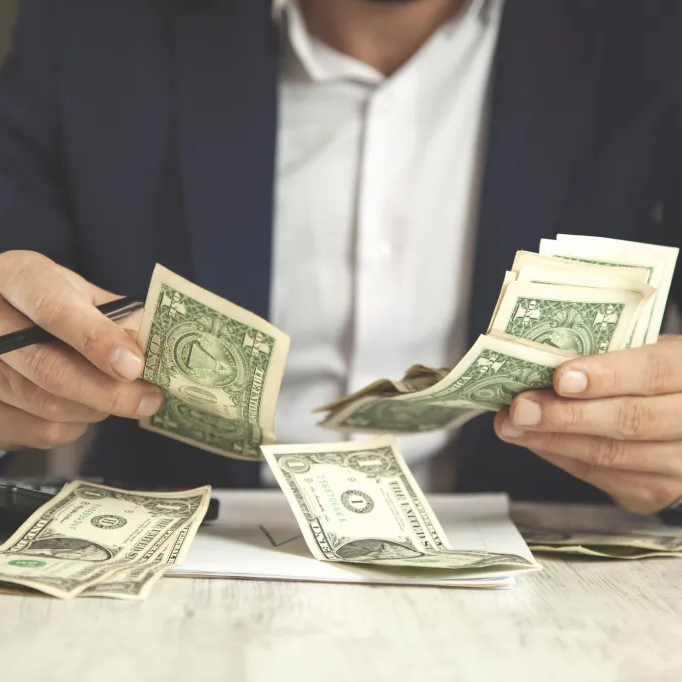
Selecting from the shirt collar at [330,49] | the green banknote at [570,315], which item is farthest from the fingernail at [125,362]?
the shirt collar at [330,49]

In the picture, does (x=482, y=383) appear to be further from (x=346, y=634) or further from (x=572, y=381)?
(x=346, y=634)

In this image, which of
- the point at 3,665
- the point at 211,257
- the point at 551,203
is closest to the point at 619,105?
the point at 551,203

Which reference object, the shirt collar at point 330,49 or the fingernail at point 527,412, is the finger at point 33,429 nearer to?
the fingernail at point 527,412

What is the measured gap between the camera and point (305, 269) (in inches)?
44.1

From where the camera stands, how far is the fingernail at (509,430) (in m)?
0.72

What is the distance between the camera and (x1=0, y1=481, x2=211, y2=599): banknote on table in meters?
0.58

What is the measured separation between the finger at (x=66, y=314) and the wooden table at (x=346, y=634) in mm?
187

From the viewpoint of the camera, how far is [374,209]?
1.09 metres

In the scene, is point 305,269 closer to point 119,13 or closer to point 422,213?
point 422,213

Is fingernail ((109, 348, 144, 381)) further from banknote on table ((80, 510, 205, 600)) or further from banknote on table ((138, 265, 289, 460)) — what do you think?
banknote on table ((80, 510, 205, 600))

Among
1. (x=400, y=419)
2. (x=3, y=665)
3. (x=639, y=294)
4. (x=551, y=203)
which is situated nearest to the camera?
(x=3, y=665)

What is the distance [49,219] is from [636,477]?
0.82 metres

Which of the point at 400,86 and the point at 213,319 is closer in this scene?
the point at 213,319

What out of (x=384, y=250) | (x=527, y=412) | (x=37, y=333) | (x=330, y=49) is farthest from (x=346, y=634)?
(x=330, y=49)
